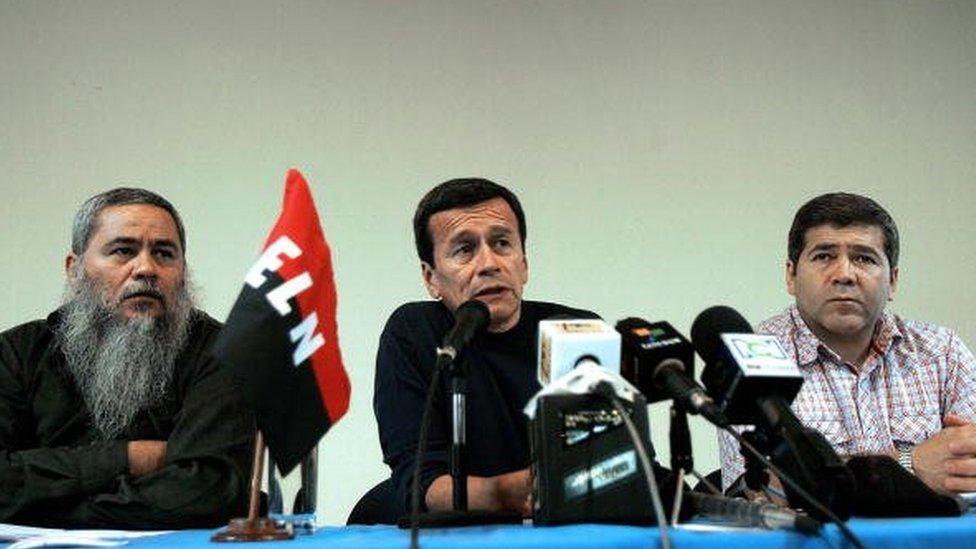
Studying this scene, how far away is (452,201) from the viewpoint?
281 centimetres

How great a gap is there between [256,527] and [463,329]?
1.58 ft

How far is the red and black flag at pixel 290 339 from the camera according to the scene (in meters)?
1.69

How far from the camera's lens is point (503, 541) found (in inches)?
59.4

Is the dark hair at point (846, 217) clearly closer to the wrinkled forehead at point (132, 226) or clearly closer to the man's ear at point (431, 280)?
the man's ear at point (431, 280)

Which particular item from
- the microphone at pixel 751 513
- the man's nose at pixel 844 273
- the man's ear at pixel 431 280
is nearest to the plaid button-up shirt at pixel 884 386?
the man's nose at pixel 844 273

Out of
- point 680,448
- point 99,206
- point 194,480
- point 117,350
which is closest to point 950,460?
point 680,448

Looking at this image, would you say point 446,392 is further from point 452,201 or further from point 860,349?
point 860,349

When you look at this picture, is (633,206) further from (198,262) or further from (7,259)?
(7,259)

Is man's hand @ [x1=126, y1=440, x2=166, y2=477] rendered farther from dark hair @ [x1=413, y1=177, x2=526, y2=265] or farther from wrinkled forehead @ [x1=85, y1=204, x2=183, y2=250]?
dark hair @ [x1=413, y1=177, x2=526, y2=265]

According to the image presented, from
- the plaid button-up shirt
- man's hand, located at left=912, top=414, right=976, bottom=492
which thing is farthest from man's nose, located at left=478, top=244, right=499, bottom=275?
man's hand, located at left=912, top=414, right=976, bottom=492

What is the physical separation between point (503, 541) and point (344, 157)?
9.65 feet

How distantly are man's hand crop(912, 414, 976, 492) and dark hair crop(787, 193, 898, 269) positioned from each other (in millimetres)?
842

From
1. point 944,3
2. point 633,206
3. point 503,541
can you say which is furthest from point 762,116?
point 503,541

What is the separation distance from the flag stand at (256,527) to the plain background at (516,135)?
237 centimetres
